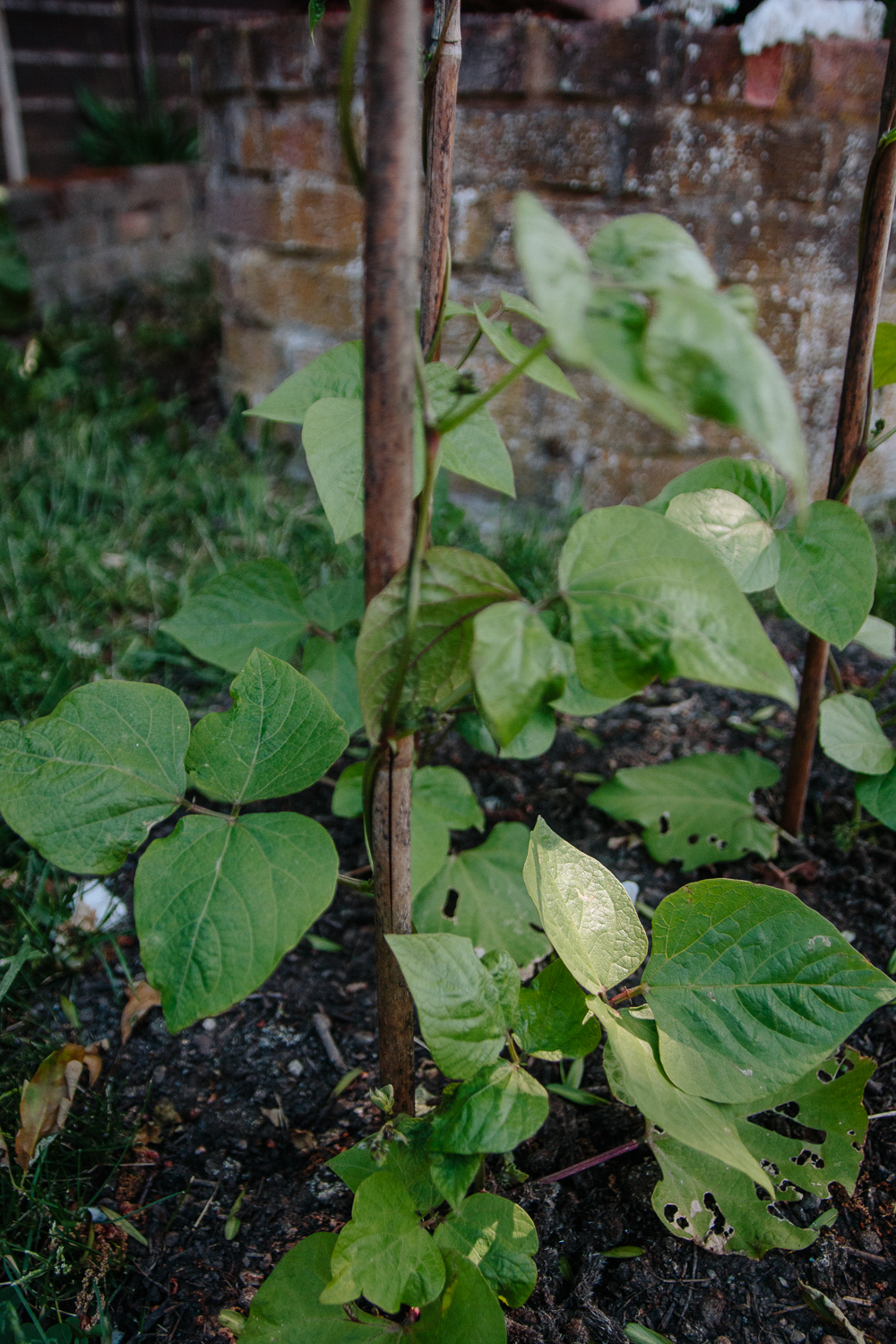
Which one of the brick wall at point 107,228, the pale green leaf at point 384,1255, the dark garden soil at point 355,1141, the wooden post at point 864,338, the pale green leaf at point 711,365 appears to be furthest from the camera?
the brick wall at point 107,228

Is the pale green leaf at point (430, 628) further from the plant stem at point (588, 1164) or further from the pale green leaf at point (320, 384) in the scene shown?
the plant stem at point (588, 1164)

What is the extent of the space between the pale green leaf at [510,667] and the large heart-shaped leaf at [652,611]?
48 mm

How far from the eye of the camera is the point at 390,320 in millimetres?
644

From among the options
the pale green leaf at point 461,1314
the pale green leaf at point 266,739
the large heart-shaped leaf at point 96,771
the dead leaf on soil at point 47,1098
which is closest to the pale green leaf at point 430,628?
the pale green leaf at point 266,739

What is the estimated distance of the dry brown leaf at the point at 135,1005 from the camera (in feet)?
4.07

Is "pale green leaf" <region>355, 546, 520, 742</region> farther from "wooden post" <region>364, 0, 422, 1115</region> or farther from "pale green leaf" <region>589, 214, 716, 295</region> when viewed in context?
"pale green leaf" <region>589, 214, 716, 295</region>

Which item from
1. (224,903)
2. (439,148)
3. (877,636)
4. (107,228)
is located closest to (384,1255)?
(224,903)

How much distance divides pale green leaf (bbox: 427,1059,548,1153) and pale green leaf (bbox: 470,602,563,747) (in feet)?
1.10

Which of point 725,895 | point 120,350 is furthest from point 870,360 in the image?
point 120,350

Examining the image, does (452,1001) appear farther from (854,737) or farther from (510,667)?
(854,737)

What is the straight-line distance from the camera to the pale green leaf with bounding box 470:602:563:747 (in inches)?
24.1

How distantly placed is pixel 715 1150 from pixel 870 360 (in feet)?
3.02

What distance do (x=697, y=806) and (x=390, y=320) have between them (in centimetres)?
101

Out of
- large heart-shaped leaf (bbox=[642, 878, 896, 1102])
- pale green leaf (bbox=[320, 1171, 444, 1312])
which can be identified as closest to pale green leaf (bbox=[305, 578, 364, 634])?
large heart-shaped leaf (bbox=[642, 878, 896, 1102])
